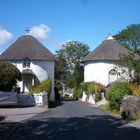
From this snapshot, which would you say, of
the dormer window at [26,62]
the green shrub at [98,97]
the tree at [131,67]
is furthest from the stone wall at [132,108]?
the dormer window at [26,62]

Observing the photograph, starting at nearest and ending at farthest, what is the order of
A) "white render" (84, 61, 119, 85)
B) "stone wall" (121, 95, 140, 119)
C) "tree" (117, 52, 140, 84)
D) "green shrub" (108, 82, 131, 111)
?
"stone wall" (121, 95, 140, 119) < "green shrub" (108, 82, 131, 111) < "tree" (117, 52, 140, 84) < "white render" (84, 61, 119, 85)

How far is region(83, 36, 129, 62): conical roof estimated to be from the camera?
69688 millimetres

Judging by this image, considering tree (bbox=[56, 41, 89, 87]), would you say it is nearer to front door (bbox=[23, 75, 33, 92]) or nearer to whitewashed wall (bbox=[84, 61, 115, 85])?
whitewashed wall (bbox=[84, 61, 115, 85])

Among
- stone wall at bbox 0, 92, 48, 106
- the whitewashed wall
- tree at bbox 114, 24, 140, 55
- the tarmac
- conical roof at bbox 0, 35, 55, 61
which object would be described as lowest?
the tarmac

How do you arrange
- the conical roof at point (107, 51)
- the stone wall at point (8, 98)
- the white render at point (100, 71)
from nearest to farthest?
the stone wall at point (8, 98), the conical roof at point (107, 51), the white render at point (100, 71)

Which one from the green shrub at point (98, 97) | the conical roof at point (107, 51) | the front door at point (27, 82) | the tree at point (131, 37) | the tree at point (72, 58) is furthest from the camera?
the tree at point (72, 58)

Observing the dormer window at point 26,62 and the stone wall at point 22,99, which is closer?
the stone wall at point 22,99

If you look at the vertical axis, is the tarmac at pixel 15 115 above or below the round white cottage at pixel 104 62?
below

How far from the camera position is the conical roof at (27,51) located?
64.7 m

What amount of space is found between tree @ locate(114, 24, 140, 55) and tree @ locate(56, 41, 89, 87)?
11.5 m

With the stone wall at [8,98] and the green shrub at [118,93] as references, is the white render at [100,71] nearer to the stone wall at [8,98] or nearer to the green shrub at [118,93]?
the stone wall at [8,98]

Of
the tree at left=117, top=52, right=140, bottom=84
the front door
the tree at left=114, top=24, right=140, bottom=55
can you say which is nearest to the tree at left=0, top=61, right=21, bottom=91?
the tree at left=117, top=52, right=140, bottom=84

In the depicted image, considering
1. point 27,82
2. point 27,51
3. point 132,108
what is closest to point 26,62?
point 27,51

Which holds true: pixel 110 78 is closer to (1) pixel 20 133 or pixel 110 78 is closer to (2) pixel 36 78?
(2) pixel 36 78
